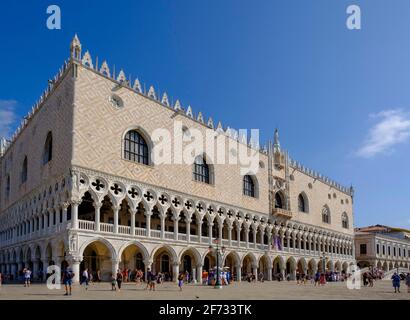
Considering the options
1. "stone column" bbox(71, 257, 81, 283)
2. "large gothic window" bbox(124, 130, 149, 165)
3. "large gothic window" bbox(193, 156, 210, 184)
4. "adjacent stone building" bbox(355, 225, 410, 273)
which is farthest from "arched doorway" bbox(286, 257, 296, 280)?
Answer: "stone column" bbox(71, 257, 81, 283)

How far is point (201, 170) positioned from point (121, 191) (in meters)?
8.11

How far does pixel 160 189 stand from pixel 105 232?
16.5 feet

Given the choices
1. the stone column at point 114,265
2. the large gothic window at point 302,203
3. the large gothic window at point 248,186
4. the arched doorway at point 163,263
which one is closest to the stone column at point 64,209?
the stone column at point 114,265

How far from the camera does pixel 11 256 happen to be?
106 feet

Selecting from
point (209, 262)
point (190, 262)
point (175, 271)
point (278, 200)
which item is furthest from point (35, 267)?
point (278, 200)

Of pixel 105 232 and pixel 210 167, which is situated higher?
pixel 210 167

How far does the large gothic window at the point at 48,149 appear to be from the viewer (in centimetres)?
2770

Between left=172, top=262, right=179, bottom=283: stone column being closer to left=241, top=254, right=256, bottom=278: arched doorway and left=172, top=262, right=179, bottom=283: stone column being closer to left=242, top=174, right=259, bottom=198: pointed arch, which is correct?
left=241, top=254, right=256, bottom=278: arched doorway

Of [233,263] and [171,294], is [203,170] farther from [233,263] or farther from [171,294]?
[171,294]

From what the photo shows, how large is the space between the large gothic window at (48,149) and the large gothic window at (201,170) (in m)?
9.32

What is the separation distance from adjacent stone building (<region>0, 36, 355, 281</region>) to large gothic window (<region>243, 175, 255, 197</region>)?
0.08 metres

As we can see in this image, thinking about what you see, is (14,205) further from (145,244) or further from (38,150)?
(145,244)

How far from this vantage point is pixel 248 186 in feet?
124
